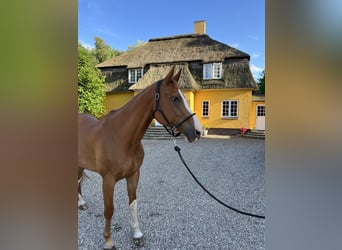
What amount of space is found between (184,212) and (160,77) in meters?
10.2

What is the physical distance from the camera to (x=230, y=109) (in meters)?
12.4

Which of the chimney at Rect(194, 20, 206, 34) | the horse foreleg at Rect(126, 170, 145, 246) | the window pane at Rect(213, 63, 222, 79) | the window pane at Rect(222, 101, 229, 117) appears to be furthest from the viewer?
the chimney at Rect(194, 20, 206, 34)

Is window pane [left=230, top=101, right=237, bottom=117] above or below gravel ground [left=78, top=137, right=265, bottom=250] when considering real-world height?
above

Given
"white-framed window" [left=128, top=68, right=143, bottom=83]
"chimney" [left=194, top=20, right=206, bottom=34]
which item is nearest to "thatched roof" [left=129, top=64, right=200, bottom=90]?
"white-framed window" [left=128, top=68, right=143, bottom=83]

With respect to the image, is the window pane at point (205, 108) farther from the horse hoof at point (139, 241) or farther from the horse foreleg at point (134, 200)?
the horse hoof at point (139, 241)

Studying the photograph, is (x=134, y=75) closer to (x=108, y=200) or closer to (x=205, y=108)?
(x=205, y=108)

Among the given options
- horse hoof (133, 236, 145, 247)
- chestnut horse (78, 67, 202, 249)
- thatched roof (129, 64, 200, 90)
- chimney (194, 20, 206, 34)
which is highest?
chimney (194, 20, 206, 34)

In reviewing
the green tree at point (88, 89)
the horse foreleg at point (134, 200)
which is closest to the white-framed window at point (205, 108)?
the green tree at point (88, 89)

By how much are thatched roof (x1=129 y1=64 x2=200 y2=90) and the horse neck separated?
1030 cm

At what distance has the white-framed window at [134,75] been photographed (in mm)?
13547

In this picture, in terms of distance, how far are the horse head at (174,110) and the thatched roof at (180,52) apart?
1201 centimetres

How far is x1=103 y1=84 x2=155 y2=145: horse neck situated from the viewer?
1.84 meters

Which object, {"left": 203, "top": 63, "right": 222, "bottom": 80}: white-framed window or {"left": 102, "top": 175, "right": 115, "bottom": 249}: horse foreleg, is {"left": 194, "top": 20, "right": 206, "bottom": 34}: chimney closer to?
{"left": 203, "top": 63, "right": 222, "bottom": 80}: white-framed window
